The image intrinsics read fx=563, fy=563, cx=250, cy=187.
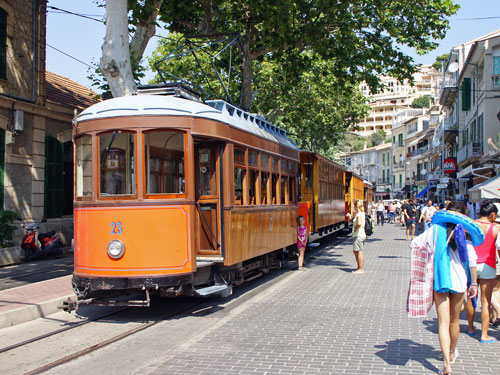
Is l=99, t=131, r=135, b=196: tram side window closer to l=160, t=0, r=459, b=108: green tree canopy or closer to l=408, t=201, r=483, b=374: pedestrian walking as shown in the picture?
l=408, t=201, r=483, b=374: pedestrian walking

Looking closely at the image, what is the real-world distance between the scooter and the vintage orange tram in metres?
8.00

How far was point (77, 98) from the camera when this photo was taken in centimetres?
2112

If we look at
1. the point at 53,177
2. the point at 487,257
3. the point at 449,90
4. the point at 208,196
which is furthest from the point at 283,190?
the point at 449,90

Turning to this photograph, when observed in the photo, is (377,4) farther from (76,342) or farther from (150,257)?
(76,342)

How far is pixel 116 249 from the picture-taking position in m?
8.06

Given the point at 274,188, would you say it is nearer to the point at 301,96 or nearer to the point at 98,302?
the point at 98,302

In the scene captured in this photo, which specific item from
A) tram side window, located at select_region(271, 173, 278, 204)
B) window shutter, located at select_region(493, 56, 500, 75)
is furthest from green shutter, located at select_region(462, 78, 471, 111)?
tram side window, located at select_region(271, 173, 278, 204)

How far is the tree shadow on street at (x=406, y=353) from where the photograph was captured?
6.05 metres

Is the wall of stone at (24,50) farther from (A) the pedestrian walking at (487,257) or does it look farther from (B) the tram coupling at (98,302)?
(A) the pedestrian walking at (487,257)

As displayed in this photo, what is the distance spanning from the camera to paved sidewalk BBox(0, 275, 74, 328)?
838 centimetres

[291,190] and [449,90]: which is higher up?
[449,90]

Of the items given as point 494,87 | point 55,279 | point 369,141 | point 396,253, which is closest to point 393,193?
point 369,141

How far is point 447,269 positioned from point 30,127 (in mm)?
14720

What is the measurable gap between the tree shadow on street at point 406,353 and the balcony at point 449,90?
110 feet
